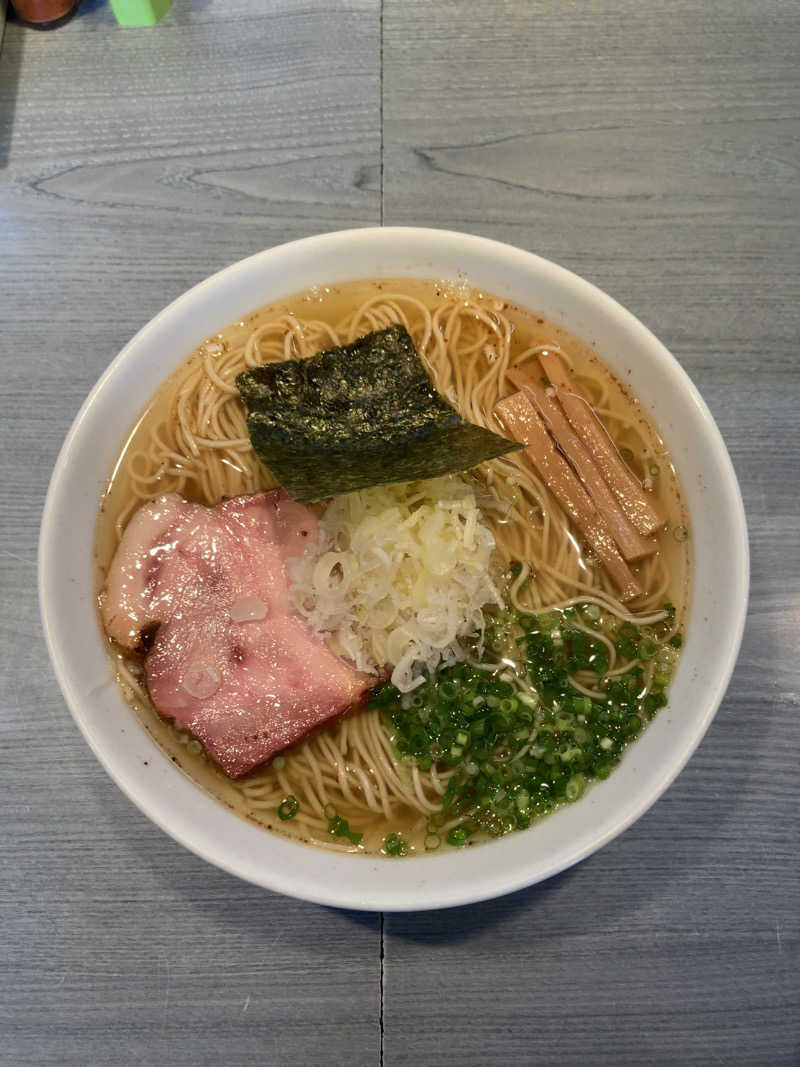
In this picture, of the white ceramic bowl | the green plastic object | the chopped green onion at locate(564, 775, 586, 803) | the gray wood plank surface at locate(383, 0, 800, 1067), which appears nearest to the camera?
the white ceramic bowl

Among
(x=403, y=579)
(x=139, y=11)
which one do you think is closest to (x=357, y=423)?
(x=403, y=579)

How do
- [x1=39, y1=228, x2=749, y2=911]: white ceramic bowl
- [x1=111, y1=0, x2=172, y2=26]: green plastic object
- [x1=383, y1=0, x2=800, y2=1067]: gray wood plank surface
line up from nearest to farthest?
1. [x1=39, y1=228, x2=749, y2=911]: white ceramic bowl
2. [x1=383, y1=0, x2=800, y2=1067]: gray wood plank surface
3. [x1=111, y1=0, x2=172, y2=26]: green plastic object

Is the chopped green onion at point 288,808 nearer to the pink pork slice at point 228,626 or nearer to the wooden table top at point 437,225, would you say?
the pink pork slice at point 228,626

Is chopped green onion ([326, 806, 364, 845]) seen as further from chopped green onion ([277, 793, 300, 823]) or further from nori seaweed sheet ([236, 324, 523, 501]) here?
nori seaweed sheet ([236, 324, 523, 501])

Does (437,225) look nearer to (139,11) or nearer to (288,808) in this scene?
(139,11)

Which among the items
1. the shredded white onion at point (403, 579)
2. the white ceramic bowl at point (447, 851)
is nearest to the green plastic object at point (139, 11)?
the white ceramic bowl at point (447, 851)

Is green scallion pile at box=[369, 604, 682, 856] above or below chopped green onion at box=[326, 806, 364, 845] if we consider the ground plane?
above

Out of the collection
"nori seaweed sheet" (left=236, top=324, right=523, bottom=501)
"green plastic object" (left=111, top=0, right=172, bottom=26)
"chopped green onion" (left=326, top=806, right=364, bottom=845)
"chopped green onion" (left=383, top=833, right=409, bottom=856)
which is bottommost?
"chopped green onion" (left=326, top=806, right=364, bottom=845)

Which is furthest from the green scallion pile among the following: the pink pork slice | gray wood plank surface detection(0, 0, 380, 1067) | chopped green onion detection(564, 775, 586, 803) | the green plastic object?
the green plastic object
